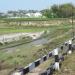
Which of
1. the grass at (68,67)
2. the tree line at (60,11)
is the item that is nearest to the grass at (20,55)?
the grass at (68,67)

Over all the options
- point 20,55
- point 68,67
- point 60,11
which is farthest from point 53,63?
point 60,11

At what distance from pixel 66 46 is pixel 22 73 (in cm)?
639

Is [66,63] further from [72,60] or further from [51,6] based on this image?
[51,6]

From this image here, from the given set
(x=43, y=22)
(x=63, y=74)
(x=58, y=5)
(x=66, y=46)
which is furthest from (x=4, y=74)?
(x=58, y=5)

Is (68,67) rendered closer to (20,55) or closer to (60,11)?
(20,55)

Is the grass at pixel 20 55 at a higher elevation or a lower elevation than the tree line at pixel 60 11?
higher

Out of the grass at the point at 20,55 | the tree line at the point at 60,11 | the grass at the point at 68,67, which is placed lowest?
the tree line at the point at 60,11

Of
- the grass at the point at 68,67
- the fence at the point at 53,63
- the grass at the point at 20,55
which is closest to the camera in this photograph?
the fence at the point at 53,63

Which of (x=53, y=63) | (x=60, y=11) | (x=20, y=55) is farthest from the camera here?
(x=60, y=11)

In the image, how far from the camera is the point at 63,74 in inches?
351

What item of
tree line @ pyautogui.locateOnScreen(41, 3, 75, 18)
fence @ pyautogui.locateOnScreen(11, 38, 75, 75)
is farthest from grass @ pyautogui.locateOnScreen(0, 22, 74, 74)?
tree line @ pyautogui.locateOnScreen(41, 3, 75, 18)

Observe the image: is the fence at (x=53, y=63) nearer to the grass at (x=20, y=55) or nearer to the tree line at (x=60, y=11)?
the grass at (x=20, y=55)

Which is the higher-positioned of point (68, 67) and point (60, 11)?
point (68, 67)

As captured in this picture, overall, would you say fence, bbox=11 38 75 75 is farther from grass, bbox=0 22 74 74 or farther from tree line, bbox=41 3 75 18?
tree line, bbox=41 3 75 18
